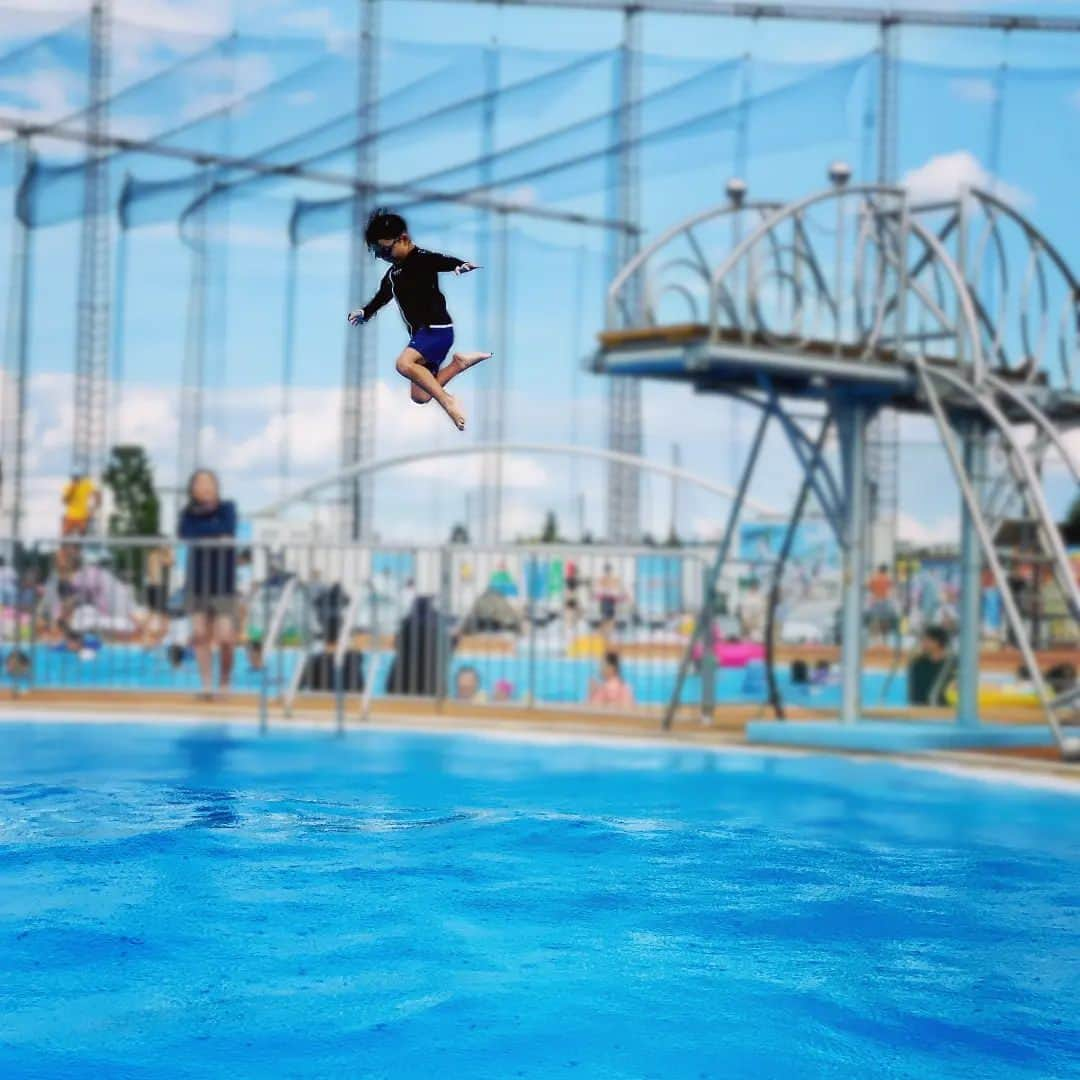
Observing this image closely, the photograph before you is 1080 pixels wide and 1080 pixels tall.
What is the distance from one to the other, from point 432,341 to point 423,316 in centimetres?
10

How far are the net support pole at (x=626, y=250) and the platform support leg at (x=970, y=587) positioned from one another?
17840 mm

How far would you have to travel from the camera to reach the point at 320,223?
100 feet

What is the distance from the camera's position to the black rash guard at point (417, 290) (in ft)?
19.3

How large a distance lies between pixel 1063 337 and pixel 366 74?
828 inches

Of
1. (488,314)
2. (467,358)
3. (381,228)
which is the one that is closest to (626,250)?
(488,314)

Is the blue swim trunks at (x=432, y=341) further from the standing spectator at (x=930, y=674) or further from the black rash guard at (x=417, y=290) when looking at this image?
the standing spectator at (x=930, y=674)

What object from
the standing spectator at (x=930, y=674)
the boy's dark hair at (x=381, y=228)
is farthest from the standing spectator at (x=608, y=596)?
the boy's dark hair at (x=381, y=228)

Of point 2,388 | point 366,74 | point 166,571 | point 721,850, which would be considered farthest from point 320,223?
point 721,850

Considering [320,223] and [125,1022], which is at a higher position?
[320,223]

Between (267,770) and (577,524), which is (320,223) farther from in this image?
(267,770)

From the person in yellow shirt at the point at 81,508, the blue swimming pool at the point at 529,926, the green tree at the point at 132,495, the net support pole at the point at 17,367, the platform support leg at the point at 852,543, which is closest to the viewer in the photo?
the blue swimming pool at the point at 529,926

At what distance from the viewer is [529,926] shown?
595 cm

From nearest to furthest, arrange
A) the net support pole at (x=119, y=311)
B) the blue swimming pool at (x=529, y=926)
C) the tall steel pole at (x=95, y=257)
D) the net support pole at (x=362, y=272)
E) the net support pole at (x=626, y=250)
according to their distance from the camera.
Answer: the blue swimming pool at (x=529, y=926)
the tall steel pole at (x=95, y=257)
the net support pole at (x=119, y=311)
the net support pole at (x=626, y=250)
the net support pole at (x=362, y=272)

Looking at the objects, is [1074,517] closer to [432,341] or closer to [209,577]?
[209,577]
